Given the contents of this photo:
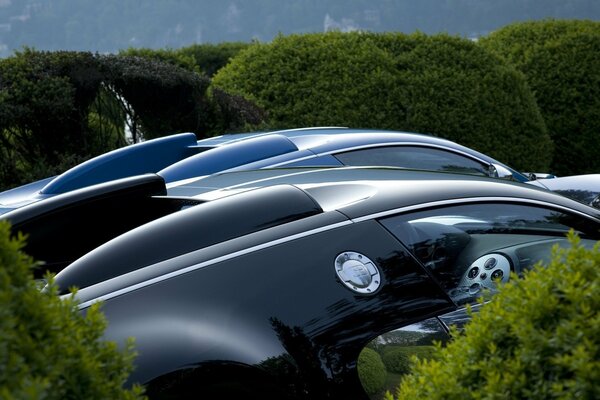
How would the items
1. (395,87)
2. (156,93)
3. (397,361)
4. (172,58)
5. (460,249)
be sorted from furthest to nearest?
(172,58) → (395,87) → (156,93) → (460,249) → (397,361)

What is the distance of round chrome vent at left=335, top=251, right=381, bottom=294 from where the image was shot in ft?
8.77

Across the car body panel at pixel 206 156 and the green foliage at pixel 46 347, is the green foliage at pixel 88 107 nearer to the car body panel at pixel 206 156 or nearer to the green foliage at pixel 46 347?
the car body panel at pixel 206 156

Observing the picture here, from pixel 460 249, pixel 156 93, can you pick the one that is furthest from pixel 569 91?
pixel 460 249

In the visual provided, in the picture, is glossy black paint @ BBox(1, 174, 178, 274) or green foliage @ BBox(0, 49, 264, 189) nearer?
glossy black paint @ BBox(1, 174, 178, 274)

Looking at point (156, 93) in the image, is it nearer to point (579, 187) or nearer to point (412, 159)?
point (412, 159)

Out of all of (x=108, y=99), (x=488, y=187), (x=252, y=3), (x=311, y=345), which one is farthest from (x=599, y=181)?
(x=252, y=3)

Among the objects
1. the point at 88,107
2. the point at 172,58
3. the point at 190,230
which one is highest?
the point at 172,58

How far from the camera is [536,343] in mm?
1811

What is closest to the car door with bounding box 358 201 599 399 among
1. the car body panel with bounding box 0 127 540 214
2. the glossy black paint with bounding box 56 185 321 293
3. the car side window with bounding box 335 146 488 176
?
the glossy black paint with bounding box 56 185 321 293

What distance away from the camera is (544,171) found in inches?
448

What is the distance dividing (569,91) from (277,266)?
1061 cm

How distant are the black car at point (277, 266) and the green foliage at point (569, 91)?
9550mm

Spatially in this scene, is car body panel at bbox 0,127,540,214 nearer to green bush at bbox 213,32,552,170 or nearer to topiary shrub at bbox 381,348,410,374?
topiary shrub at bbox 381,348,410,374

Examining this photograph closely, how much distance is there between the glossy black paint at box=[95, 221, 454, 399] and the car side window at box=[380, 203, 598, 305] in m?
0.19
